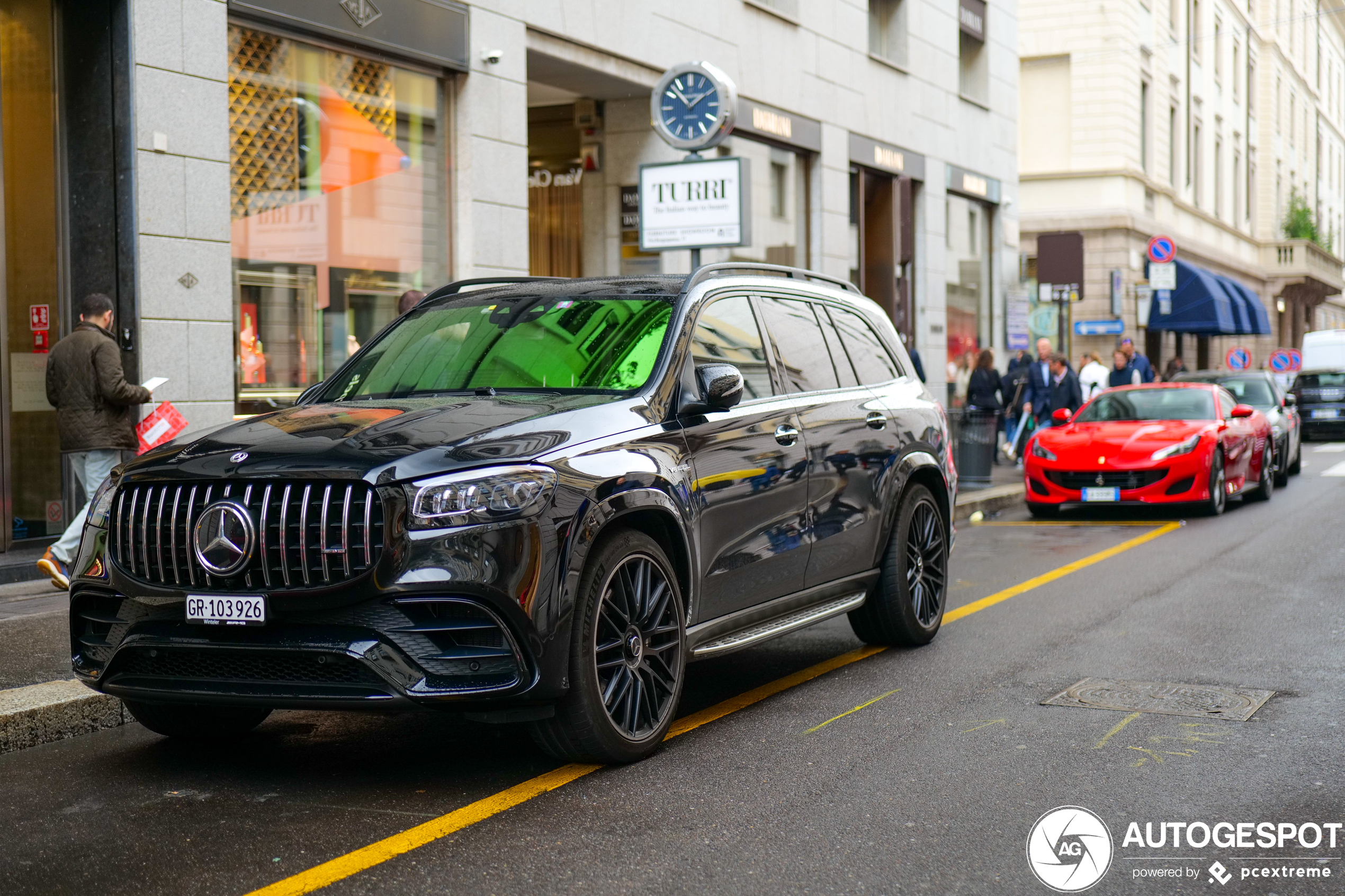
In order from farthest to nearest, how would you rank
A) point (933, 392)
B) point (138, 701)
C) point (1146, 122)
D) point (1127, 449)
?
point (1146, 122), point (933, 392), point (1127, 449), point (138, 701)

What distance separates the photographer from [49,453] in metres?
10.7

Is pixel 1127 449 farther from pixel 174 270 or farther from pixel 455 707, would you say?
pixel 455 707

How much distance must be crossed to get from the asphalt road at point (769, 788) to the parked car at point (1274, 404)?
12.1 meters

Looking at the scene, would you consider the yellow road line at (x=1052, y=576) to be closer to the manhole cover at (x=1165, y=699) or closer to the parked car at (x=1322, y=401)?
Answer: the manhole cover at (x=1165, y=699)

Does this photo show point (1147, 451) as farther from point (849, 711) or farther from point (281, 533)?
point (281, 533)

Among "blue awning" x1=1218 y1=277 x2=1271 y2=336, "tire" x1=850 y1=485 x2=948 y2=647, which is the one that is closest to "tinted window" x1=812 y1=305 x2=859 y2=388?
"tire" x1=850 y1=485 x2=948 y2=647

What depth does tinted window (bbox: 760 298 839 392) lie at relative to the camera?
6.70m

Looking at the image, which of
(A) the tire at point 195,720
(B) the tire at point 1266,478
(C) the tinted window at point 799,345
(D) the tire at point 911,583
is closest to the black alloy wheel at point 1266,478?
(B) the tire at point 1266,478

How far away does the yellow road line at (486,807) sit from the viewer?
4.04 meters

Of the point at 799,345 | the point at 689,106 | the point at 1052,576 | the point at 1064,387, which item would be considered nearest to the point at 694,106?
the point at 689,106

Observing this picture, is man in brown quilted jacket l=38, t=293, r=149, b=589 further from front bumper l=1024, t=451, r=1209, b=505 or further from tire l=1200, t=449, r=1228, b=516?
tire l=1200, t=449, r=1228, b=516

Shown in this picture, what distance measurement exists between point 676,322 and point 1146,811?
101 inches

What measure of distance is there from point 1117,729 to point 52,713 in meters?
4.13

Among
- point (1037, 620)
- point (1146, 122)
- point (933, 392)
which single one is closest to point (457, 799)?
point (1037, 620)
